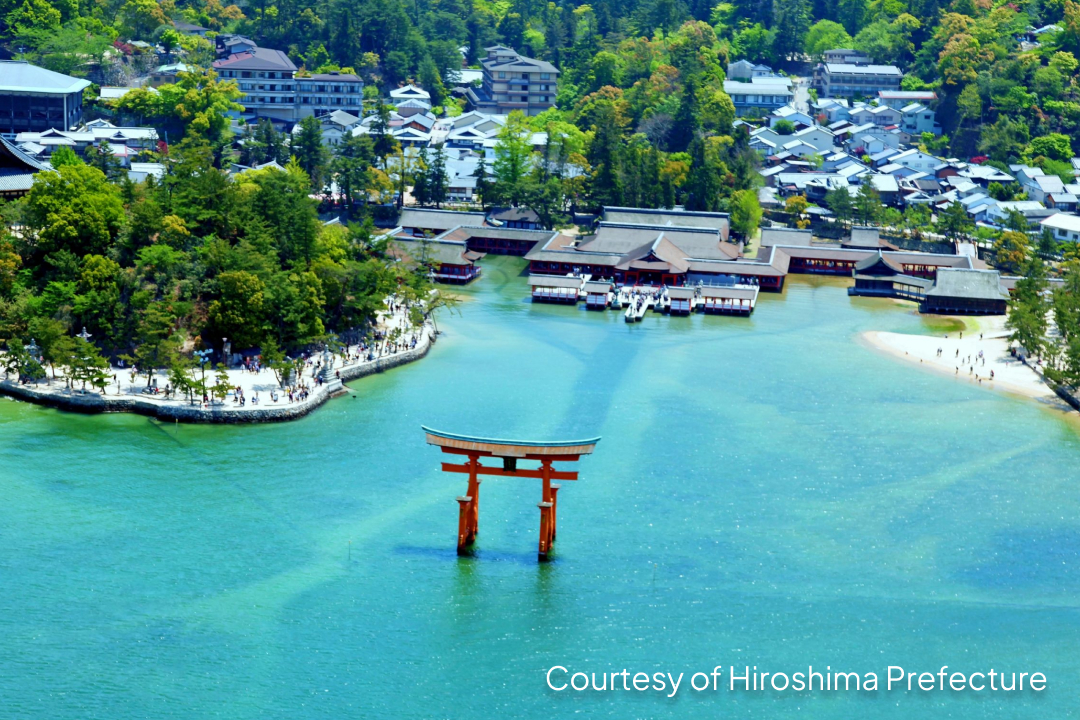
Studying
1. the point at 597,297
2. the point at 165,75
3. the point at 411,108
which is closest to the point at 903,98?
the point at 411,108

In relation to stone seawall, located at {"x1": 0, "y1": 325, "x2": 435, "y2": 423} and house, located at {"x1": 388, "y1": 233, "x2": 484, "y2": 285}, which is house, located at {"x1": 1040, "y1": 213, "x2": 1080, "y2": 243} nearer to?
house, located at {"x1": 388, "y1": 233, "x2": 484, "y2": 285}

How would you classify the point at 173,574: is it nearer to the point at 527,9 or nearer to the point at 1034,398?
the point at 1034,398

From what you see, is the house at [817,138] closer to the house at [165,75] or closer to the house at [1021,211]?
the house at [1021,211]

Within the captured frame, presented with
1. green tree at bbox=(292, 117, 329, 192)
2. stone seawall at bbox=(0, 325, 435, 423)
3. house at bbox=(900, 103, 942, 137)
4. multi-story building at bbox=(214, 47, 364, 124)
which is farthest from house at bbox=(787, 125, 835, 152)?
stone seawall at bbox=(0, 325, 435, 423)

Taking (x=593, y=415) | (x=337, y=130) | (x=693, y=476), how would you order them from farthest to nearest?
(x=337, y=130) → (x=593, y=415) → (x=693, y=476)

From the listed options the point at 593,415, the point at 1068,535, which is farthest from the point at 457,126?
the point at 1068,535

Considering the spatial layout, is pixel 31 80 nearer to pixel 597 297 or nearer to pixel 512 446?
pixel 597 297

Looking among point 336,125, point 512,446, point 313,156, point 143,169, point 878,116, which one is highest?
point 878,116
